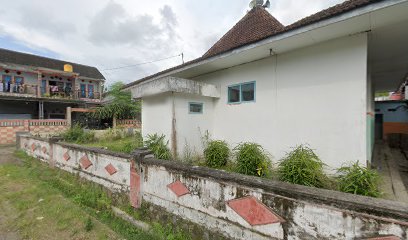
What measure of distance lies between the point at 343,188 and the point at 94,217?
4574 millimetres

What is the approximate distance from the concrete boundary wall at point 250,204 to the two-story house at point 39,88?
58.4 feet

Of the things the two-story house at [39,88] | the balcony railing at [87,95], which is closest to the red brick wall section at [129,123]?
the two-story house at [39,88]

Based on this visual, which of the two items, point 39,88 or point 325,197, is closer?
point 325,197

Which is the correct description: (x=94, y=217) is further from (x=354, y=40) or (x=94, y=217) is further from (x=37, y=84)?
(x=37, y=84)

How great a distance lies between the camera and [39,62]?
61.9 ft

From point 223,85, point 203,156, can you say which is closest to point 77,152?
point 203,156

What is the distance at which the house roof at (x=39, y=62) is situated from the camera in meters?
17.1

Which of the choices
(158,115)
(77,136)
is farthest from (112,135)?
(158,115)

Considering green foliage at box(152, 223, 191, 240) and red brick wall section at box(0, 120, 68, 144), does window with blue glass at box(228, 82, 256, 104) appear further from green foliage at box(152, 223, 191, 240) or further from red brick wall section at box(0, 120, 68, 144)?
red brick wall section at box(0, 120, 68, 144)

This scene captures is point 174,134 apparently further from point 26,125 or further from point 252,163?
point 26,125

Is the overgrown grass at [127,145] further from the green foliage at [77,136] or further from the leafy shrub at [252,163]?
the leafy shrub at [252,163]

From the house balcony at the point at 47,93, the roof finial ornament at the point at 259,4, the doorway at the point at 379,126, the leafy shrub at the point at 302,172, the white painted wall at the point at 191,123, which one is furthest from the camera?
the house balcony at the point at 47,93

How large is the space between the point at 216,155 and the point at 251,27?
5.38 m

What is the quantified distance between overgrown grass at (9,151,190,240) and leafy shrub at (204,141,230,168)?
2807mm
